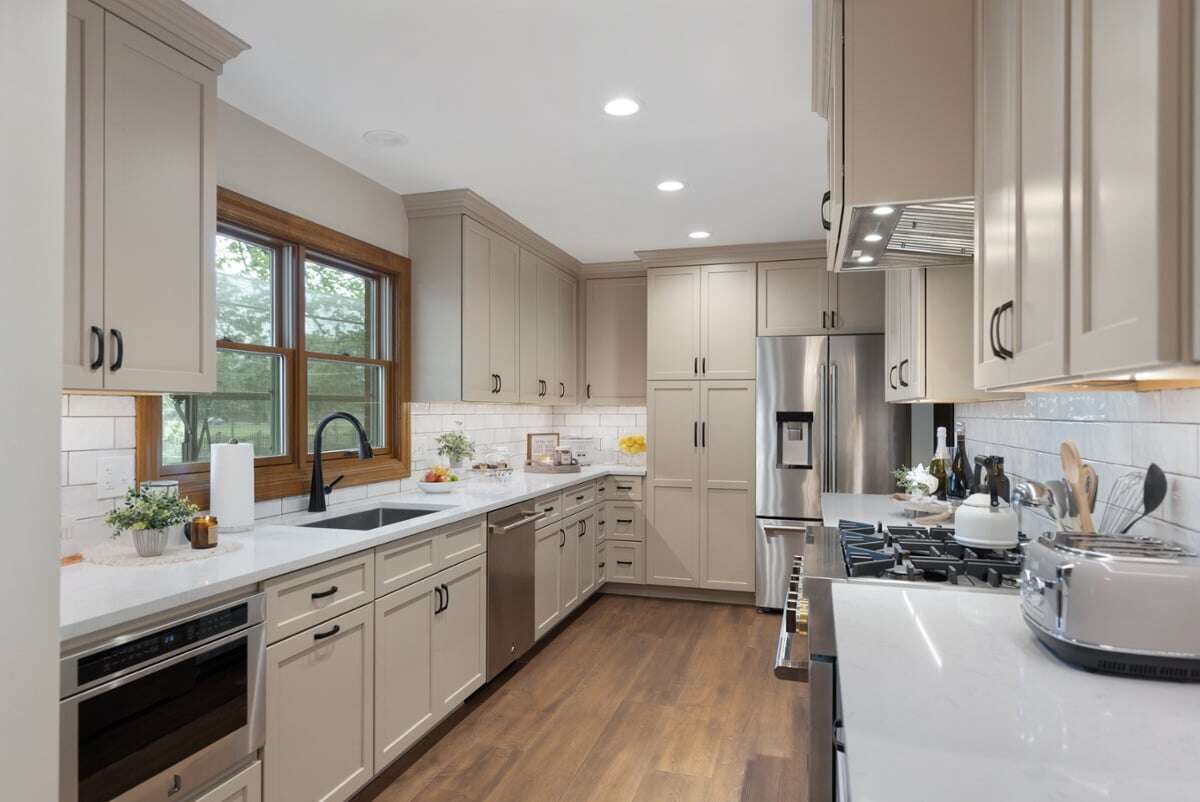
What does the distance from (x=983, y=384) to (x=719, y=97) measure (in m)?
1.52

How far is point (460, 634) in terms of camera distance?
3010 millimetres

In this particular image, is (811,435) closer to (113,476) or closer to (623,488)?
(623,488)

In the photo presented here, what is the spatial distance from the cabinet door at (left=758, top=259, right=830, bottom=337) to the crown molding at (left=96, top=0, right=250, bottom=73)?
348cm

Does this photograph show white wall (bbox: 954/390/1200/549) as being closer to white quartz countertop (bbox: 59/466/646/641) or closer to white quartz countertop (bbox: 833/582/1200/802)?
white quartz countertop (bbox: 833/582/1200/802)

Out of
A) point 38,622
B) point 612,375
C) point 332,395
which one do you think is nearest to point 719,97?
point 332,395

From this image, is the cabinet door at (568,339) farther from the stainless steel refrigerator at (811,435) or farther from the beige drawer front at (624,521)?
the stainless steel refrigerator at (811,435)

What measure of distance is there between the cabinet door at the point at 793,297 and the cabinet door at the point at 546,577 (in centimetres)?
201

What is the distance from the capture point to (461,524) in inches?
119

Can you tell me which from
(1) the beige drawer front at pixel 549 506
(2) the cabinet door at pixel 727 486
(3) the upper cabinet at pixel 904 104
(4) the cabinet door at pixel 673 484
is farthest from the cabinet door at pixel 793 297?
(3) the upper cabinet at pixel 904 104

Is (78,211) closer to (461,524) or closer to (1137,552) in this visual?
(461,524)

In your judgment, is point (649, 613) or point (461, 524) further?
point (649, 613)

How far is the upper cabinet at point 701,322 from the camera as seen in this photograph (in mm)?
4844

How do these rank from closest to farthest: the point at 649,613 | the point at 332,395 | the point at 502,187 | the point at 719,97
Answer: the point at 719,97 < the point at 332,395 < the point at 502,187 < the point at 649,613

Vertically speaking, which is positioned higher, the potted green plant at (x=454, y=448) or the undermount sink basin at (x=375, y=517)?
the potted green plant at (x=454, y=448)
